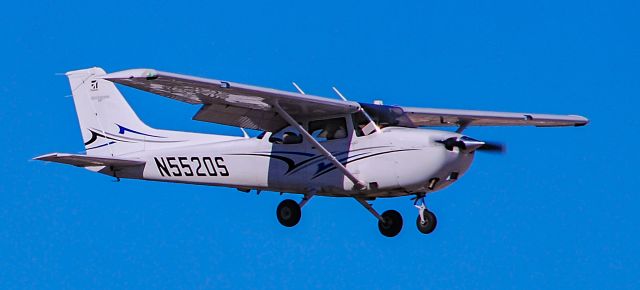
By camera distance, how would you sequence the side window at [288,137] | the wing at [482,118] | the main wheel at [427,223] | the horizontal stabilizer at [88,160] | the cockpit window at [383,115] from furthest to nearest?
the wing at [482,118] < the horizontal stabilizer at [88,160] < the side window at [288,137] < the cockpit window at [383,115] < the main wheel at [427,223]

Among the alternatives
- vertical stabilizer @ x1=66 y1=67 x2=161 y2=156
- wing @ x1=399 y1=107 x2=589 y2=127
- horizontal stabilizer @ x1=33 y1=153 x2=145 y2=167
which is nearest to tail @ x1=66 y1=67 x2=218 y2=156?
vertical stabilizer @ x1=66 y1=67 x2=161 y2=156

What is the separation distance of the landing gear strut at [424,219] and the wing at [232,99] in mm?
1905

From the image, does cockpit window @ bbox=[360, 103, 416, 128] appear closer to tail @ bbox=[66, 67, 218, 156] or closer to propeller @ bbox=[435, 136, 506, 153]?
propeller @ bbox=[435, 136, 506, 153]

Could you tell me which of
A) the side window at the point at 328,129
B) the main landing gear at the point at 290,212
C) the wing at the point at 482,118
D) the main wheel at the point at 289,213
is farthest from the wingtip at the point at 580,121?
the main wheel at the point at 289,213

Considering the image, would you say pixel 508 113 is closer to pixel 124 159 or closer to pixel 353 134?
pixel 353 134

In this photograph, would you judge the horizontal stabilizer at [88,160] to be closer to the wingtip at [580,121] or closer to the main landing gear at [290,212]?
the main landing gear at [290,212]

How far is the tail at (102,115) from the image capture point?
2722cm

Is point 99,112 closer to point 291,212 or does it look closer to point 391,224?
point 291,212

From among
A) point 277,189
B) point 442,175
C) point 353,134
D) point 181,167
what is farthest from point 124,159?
point 442,175

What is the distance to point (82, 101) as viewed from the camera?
91.0 feet

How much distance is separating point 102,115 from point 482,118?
753 centimetres

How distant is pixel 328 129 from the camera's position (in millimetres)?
23828

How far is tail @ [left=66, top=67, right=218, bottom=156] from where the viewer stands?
27.2m

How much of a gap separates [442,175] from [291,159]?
2.85 m
